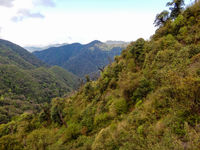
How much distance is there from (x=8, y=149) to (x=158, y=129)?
1538 inches

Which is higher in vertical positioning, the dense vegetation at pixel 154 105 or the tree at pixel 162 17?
the tree at pixel 162 17

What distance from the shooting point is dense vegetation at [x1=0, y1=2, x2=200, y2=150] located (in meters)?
8.41

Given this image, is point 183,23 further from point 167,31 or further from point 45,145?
point 45,145

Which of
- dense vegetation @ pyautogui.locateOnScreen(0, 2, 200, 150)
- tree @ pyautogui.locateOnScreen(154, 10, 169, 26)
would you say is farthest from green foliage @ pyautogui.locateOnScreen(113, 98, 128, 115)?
tree @ pyautogui.locateOnScreen(154, 10, 169, 26)

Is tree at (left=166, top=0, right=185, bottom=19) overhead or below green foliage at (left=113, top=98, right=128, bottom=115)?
overhead

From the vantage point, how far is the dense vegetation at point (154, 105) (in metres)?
8.41

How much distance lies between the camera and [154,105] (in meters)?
15.5

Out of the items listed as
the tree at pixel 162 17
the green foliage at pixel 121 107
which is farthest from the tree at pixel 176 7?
the green foliage at pixel 121 107

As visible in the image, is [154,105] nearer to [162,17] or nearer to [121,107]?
[121,107]

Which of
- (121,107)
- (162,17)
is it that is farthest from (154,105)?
(162,17)

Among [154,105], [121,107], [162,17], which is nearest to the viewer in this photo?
[154,105]

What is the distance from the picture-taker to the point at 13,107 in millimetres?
170375

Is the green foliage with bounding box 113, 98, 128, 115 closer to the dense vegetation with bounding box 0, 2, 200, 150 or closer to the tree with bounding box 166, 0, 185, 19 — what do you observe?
the dense vegetation with bounding box 0, 2, 200, 150

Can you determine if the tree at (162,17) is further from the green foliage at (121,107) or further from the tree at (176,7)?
the green foliage at (121,107)
